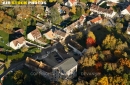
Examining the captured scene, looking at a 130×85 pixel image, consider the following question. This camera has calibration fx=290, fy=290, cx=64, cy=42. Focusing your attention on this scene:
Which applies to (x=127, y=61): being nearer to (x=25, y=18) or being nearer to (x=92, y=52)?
(x=92, y=52)

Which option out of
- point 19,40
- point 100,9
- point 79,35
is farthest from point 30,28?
point 100,9

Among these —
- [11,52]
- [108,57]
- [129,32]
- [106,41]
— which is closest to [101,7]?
[129,32]

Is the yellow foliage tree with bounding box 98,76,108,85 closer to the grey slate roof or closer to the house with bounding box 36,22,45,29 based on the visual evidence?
the grey slate roof

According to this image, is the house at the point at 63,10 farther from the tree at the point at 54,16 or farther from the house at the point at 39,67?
the house at the point at 39,67

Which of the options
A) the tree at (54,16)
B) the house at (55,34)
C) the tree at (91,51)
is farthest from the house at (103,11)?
the tree at (91,51)

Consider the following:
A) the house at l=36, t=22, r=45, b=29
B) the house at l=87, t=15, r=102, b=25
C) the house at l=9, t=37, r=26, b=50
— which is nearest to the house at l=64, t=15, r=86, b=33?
the house at l=87, t=15, r=102, b=25
